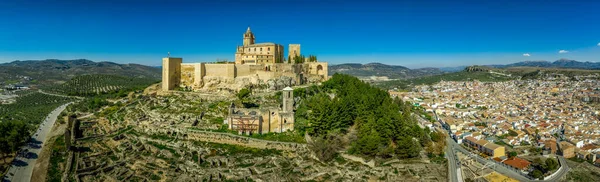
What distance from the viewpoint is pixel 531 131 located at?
47438 millimetres

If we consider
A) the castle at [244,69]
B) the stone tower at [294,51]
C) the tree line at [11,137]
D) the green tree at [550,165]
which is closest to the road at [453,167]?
the green tree at [550,165]

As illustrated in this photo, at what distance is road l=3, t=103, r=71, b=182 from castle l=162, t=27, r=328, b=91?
12.0 metres

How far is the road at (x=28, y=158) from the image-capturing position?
945 inches

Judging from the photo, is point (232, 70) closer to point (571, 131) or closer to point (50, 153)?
point (50, 153)

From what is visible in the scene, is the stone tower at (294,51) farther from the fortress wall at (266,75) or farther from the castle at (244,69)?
the fortress wall at (266,75)

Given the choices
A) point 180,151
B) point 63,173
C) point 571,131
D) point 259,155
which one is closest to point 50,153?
point 63,173

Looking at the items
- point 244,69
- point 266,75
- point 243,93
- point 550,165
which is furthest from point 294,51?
point 550,165

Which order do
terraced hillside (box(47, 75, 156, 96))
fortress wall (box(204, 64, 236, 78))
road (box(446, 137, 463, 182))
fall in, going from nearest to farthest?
road (box(446, 137, 463, 182)), fortress wall (box(204, 64, 236, 78)), terraced hillside (box(47, 75, 156, 96))

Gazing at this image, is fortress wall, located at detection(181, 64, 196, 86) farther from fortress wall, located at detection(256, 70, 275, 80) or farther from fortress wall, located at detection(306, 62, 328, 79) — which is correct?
fortress wall, located at detection(306, 62, 328, 79)

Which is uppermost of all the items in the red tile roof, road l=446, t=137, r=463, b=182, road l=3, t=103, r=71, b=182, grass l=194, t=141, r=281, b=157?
grass l=194, t=141, r=281, b=157

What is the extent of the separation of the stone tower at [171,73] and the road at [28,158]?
39.0 ft

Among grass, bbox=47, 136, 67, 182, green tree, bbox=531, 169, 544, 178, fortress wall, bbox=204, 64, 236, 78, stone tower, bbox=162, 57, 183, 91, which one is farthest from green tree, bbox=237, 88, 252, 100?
green tree, bbox=531, 169, 544, 178

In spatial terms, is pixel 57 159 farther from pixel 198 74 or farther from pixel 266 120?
pixel 266 120

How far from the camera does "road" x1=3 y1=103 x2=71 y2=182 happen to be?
24.0 metres
